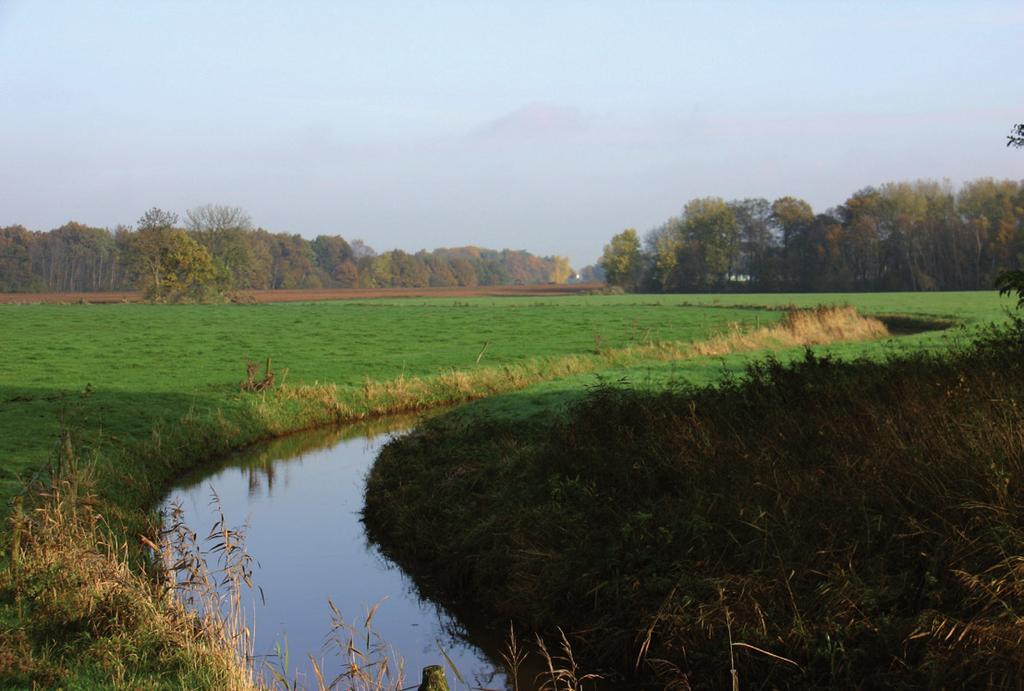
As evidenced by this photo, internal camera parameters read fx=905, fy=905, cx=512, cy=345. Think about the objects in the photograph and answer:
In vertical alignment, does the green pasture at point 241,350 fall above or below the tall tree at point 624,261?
below

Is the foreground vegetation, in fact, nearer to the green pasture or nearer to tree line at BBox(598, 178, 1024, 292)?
the green pasture

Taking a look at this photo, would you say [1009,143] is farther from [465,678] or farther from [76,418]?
[76,418]

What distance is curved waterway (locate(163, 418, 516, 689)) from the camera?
956cm

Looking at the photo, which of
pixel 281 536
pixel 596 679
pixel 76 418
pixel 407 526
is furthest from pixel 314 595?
pixel 76 418

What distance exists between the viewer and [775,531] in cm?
866

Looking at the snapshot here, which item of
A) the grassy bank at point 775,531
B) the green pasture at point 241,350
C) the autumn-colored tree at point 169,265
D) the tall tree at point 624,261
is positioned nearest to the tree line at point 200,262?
the autumn-colored tree at point 169,265

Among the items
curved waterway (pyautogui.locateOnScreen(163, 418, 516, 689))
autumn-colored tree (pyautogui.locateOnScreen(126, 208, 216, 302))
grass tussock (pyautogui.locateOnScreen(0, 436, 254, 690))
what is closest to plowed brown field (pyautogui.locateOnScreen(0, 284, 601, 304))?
autumn-colored tree (pyautogui.locateOnScreen(126, 208, 216, 302))

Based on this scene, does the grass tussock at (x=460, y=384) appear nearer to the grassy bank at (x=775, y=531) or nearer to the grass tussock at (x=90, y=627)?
the grassy bank at (x=775, y=531)

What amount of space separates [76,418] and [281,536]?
25.5 ft

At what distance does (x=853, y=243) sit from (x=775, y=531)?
109571mm

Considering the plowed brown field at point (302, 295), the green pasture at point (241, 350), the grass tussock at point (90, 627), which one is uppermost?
the plowed brown field at point (302, 295)

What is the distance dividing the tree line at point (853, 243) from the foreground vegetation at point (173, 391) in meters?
42.2

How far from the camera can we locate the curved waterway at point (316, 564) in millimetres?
9562

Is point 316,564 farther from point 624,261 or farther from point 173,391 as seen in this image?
point 624,261
